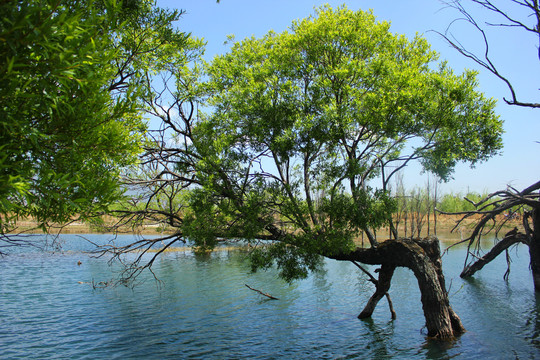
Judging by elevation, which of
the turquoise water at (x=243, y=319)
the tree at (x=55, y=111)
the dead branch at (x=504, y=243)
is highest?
the tree at (x=55, y=111)

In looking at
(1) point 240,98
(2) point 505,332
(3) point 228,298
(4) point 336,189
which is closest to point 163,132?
(1) point 240,98

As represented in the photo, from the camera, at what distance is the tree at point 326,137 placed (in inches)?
428

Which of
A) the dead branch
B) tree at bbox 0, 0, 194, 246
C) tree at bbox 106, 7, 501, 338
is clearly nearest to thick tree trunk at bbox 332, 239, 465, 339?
tree at bbox 106, 7, 501, 338

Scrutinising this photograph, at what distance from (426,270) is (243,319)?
7.84 meters

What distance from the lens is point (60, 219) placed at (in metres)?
6.21

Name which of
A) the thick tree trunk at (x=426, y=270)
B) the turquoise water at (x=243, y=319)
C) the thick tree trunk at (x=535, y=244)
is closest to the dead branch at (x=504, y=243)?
the thick tree trunk at (x=535, y=244)

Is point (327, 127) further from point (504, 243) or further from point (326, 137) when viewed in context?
point (504, 243)

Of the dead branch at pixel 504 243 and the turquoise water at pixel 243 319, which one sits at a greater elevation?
the dead branch at pixel 504 243

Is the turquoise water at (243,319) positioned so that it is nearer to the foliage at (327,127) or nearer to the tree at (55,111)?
the foliage at (327,127)

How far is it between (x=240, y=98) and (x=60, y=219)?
6.41 m

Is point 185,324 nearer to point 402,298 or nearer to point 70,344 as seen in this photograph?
point 70,344

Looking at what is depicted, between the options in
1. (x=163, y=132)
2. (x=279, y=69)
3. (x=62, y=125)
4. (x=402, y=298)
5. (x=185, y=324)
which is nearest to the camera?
(x=62, y=125)

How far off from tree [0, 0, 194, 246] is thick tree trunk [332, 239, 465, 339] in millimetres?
8550

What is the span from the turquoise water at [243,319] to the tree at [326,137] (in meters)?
2.27
